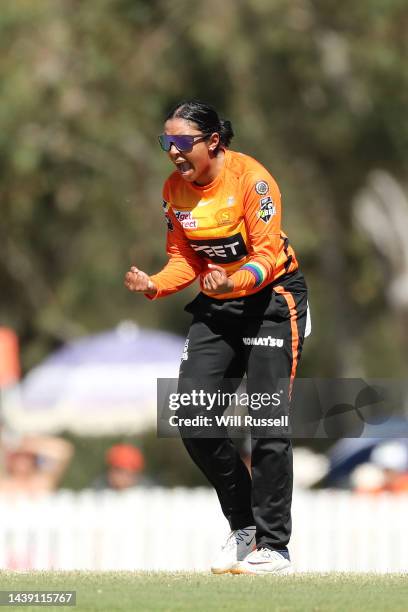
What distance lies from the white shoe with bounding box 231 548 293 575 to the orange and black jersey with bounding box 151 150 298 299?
53.7 inches

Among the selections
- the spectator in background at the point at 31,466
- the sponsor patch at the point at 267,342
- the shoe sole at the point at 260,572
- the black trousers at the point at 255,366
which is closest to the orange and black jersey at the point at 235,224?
the black trousers at the point at 255,366

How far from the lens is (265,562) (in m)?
6.79

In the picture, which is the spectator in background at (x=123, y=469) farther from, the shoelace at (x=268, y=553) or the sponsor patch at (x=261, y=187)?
the sponsor patch at (x=261, y=187)

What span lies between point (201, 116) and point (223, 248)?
2.29ft

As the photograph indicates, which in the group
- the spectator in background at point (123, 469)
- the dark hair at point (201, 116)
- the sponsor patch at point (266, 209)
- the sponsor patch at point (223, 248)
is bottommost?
the spectator in background at point (123, 469)

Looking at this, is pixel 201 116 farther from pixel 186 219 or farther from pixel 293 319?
pixel 293 319

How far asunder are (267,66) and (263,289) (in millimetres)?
20854

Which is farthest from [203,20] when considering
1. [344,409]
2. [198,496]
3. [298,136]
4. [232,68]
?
[344,409]

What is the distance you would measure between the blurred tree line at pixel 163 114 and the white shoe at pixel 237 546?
18.0 metres

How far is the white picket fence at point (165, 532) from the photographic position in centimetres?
1207

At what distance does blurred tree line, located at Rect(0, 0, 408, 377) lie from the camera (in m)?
25.7

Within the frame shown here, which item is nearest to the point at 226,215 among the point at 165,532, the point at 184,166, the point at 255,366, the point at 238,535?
the point at 184,166

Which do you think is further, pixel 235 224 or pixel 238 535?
pixel 238 535

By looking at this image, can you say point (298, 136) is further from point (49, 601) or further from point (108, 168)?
point (49, 601)
